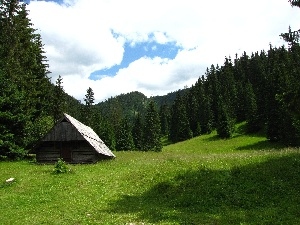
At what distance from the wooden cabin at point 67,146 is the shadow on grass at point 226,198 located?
17.3 metres

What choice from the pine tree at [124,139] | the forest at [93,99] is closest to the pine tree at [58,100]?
the forest at [93,99]

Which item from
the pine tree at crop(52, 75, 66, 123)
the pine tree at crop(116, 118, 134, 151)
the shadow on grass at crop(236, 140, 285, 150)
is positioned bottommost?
the shadow on grass at crop(236, 140, 285, 150)

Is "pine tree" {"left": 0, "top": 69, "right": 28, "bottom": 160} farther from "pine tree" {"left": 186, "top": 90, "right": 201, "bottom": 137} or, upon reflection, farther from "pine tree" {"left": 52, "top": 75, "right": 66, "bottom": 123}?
"pine tree" {"left": 186, "top": 90, "right": 201, "bottom": 137}

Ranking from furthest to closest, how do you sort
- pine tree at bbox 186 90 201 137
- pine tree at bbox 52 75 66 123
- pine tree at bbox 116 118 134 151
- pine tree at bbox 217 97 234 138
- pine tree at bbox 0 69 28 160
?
pine tree at bbox 186 90 201 137
pine tree at bbox 116 118 134 151
pine tree at bbox 217 97 234 138
pine tree at bbox 52 75 66 123
pine tree at bbox 0 69 28 160

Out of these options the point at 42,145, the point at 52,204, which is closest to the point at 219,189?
the point at 52,204

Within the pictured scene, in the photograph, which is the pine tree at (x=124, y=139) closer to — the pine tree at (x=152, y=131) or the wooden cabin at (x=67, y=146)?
the pine tree at (x=152, y=131)

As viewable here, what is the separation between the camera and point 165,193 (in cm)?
2408

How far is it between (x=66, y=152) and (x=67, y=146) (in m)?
0.75

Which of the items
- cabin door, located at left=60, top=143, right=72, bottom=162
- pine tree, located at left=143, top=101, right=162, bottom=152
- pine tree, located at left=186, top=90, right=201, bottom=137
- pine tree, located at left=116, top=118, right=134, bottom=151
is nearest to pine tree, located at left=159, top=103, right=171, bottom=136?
pine tree, located at left=186, top=90, right=201, bottom=137

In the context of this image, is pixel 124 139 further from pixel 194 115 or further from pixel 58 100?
pixel 58 100

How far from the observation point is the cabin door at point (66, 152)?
4206 centimetres

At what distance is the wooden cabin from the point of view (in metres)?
41.2

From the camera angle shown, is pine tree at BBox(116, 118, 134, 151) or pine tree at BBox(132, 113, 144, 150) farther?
pine tree at BBox(132, 113, 144, 150)

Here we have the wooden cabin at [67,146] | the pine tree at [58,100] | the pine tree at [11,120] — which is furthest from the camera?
the pine tree at [58,100]
